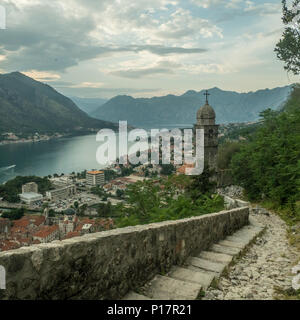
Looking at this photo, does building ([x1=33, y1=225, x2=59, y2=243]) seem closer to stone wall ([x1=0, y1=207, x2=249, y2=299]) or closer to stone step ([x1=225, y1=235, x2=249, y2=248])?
stone step ([x1=225, y1=235, x2=249, y2=248])

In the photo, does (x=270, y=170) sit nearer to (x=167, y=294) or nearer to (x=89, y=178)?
(x=167, y=294)

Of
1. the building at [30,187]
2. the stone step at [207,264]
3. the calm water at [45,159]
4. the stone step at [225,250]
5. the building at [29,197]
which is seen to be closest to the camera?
the stone step at [207,264]

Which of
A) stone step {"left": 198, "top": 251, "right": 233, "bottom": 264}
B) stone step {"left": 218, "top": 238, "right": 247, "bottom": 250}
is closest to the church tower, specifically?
stone step {"left": 218, "top": 238, "right": 247, "bottom": 250}

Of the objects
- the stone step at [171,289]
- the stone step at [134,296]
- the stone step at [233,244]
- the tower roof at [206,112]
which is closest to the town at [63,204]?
the tower roof at [206,112]

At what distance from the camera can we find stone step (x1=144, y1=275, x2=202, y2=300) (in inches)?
92.4

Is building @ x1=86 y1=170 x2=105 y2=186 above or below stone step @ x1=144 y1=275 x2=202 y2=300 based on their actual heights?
below

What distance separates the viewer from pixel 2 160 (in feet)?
238

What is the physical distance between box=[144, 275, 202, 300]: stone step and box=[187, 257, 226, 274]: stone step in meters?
0.69

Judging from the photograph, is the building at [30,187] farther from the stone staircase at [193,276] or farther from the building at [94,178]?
the stone staircase at [193,276]

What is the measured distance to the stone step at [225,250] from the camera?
3890mm

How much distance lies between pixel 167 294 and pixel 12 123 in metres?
137

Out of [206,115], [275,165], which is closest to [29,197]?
[206,115]

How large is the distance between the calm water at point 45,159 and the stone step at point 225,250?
57828 mm

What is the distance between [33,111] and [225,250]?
162 m
